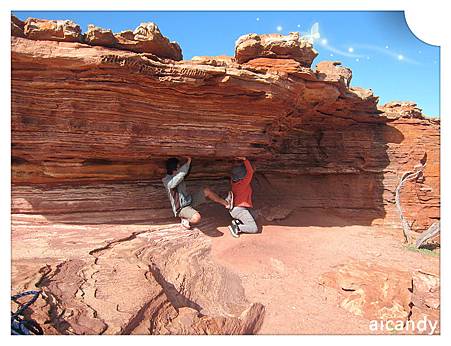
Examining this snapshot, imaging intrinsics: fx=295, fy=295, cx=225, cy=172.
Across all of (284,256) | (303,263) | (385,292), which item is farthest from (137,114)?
(385,292)

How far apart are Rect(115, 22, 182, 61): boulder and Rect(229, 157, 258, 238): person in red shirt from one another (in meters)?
3.34

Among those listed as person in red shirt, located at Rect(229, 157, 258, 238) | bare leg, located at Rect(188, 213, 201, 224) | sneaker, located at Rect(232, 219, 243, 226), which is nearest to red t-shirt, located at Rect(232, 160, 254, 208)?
person in red shirt, located at Rect(229, 157, 258, 238)

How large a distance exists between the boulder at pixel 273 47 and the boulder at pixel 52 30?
147 inches

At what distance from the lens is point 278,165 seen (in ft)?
36.1

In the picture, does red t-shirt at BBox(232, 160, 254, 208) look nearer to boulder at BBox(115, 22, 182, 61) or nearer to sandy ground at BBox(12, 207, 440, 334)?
sandy ground at BBox(12, 207, 440, 334)

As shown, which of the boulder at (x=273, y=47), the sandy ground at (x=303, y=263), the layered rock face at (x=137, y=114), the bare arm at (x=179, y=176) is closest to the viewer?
the sandy ground at (x=303, y=263)

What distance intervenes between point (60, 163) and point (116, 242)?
2.14 m

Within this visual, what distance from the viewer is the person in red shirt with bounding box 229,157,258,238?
746 centimetres

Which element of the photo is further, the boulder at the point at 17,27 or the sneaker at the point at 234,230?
the sneaker at the point at 234,230

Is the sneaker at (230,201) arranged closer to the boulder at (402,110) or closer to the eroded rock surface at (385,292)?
the eroded rock surface at (385,292)

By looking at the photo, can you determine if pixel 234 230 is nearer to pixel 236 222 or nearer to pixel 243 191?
pixel 236 222

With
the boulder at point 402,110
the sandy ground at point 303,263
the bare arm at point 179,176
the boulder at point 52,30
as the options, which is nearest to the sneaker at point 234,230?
the sandy ground at point 303,263

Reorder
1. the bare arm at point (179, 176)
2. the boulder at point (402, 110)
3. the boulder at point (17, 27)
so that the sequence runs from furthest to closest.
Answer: the boulder at point (402, 110) → the bare arm at point (179, 176) → the boulder at point (17, 27)

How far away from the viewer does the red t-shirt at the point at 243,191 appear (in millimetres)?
7766
